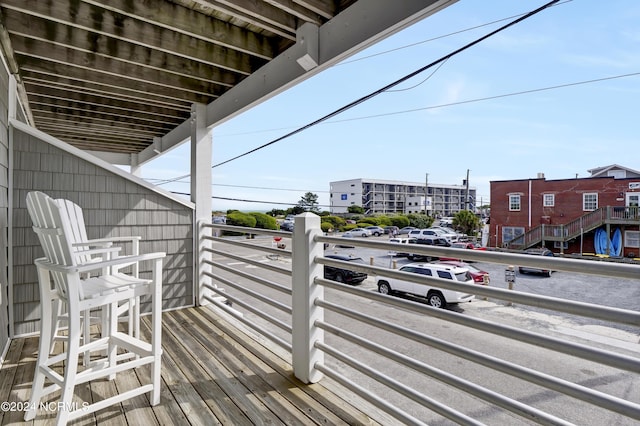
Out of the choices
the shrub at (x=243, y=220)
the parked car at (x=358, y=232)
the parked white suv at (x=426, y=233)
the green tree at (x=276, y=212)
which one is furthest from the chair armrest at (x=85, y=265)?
the parked car at (x=358, y=232)

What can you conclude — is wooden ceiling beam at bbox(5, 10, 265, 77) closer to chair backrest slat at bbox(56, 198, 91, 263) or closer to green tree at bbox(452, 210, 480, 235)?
chair backrest slat at bbox(56, 198, 91, 263)

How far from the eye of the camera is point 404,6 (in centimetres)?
176

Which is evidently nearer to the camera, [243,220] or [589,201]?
[589,201]

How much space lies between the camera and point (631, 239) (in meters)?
15.0

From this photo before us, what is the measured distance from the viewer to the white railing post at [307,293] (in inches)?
74.4

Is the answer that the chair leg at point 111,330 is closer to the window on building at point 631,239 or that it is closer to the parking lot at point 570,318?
the parking lot at point 570,318

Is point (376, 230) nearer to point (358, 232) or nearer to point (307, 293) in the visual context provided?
point (358, 232)

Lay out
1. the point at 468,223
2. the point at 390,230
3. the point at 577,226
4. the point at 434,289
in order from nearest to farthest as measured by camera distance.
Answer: the point at 434,289 → the point at 577,226 → the point at 468,223 → the point at 390,230

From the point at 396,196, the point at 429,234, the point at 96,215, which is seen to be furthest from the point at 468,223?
the point at 96,215

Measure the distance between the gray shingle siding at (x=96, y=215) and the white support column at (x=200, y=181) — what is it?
9cm

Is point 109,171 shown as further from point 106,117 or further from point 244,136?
point 244,136

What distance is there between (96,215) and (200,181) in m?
1.02

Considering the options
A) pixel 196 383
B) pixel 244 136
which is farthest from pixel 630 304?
pixel 244 136

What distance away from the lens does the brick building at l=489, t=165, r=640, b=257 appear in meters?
15.1
